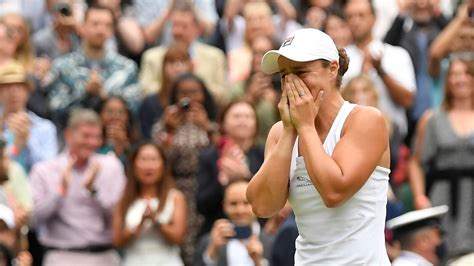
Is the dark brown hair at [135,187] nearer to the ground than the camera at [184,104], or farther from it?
nearer to the ground

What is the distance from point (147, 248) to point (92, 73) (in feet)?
8.15

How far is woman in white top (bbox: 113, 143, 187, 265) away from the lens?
10820 mm

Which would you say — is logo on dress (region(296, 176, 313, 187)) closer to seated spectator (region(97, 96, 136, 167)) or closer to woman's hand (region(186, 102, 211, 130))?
woman's hand (region(186, 102, 211, 130))

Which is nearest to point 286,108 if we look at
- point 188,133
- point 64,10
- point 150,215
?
point 150,215

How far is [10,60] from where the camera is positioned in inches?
524

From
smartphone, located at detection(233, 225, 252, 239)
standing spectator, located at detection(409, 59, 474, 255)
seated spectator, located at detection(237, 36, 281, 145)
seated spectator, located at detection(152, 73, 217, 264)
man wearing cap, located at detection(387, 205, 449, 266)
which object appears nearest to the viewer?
smartphone, located at detection(233, 225, 252, 239)

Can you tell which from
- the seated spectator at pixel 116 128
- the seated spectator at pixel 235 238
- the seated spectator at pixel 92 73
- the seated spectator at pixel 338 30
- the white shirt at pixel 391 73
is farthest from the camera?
the seated spectator at pixel 338 30

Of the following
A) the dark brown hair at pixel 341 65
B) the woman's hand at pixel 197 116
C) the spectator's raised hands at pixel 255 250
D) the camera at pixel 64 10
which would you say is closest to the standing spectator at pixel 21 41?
the camera at pixel 64 10

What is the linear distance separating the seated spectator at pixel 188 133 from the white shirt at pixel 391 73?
144cm

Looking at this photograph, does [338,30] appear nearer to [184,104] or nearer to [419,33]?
[419,33]

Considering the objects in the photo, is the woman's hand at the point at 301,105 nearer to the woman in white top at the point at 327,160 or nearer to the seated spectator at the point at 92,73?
the woman in white top at the point at 327,160

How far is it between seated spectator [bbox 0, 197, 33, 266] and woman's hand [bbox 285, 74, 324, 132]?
10.4ft

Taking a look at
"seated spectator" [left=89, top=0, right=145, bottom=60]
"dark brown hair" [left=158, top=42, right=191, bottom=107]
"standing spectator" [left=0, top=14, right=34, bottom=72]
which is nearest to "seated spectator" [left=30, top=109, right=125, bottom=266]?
"dark brown hair" [left=158, top=42, right=191, bottom=107]

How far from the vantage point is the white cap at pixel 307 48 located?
6246mm
